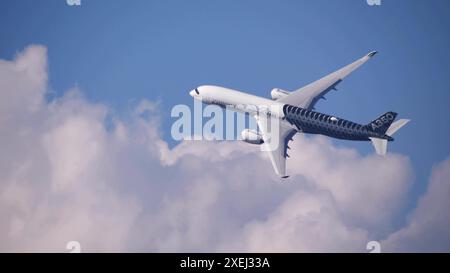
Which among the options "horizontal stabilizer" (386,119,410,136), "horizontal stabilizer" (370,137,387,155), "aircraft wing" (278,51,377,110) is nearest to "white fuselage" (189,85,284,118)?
"aircraft wing" (278,51,377,110)

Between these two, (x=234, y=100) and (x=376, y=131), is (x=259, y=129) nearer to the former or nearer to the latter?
(x=234, y=100)

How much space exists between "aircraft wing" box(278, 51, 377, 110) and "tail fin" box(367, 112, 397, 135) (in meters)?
13.9

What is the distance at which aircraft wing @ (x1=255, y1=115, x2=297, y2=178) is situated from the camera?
152250mm

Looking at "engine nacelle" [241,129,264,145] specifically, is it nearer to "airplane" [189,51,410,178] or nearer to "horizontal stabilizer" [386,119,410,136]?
"airplane" [189,51,410,178]

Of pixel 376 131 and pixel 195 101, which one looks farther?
pixel 195 101

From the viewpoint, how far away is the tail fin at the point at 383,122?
151875 mm

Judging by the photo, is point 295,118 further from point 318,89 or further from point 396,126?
point 396,126

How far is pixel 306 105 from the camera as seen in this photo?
531 feet

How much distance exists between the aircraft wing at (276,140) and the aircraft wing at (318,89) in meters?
6.58
